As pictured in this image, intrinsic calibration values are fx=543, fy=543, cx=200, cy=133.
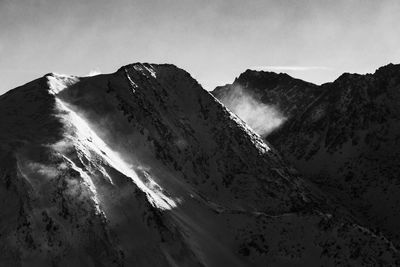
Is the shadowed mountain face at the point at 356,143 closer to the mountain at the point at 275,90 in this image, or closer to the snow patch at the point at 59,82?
the mountain at the point at 275,90

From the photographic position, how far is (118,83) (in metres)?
97.2

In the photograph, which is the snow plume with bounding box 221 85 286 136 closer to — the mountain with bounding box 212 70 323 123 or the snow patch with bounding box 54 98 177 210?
the mountain with bounding box 212 70 323 123

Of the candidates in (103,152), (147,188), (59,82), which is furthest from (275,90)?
(147,188)

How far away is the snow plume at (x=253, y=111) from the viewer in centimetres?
16075

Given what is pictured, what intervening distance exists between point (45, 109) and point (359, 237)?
49.8m

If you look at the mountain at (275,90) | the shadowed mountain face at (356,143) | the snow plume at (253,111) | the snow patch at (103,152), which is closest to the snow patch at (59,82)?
the snow patch at (103,152)

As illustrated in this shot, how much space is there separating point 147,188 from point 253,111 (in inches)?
4042

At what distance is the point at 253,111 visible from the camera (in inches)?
6826

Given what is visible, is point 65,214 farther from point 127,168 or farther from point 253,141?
point 253,141

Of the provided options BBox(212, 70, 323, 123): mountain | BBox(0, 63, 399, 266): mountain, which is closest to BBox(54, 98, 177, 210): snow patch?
BBox(0, 63, 399, 266): mountain

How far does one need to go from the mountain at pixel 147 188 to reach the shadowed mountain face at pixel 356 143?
30.7 ft

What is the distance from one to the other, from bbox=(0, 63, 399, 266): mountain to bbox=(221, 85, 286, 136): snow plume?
55.1 metres

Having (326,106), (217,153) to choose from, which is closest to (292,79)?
(326,106)

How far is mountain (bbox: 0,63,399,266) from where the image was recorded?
62.6 meters
